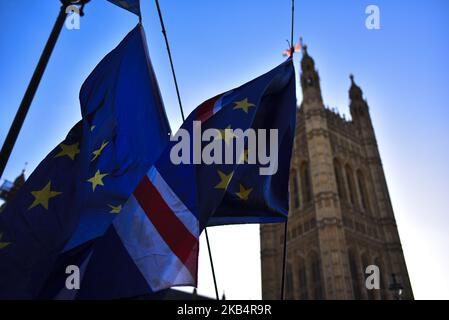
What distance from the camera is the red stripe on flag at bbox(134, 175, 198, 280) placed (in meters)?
4.76

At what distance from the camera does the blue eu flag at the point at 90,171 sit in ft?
17.9

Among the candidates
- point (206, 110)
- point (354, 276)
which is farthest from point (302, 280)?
point (206, 110)

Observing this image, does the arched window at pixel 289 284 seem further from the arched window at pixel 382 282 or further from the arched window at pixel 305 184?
the arched window at pixel 382 282

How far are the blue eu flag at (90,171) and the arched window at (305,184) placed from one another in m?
38.1

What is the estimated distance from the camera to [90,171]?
6.39m

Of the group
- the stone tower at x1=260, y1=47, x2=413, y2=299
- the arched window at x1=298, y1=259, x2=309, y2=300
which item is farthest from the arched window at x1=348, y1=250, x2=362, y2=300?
the arched window at x1=298, y1=259, x2=309, y2=300

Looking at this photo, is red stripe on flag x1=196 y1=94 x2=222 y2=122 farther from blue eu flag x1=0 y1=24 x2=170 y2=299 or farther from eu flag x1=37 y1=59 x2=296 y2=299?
blue eu flag x1=0 y1=24 x2=170 y2=299

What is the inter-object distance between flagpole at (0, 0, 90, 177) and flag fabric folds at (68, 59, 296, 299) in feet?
5.16

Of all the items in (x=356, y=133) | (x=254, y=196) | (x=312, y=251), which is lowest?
(x=254, y=196)

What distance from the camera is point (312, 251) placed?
3909 centimetres

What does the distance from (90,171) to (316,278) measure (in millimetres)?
34274
